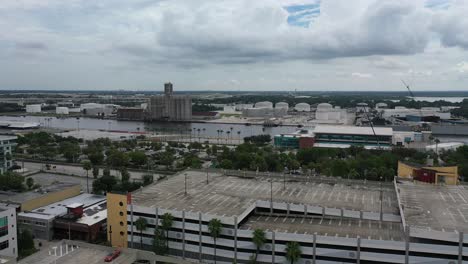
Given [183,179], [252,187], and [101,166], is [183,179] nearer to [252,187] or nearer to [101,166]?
[252,187]

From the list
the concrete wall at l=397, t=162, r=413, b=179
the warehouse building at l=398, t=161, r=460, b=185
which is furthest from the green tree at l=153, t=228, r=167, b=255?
the concrete wall at l=397, t=162, r=413, b=179

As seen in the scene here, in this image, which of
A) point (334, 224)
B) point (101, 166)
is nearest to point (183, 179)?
point (334, 224)

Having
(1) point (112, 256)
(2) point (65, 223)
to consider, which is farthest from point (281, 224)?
(2) point (65, 223)

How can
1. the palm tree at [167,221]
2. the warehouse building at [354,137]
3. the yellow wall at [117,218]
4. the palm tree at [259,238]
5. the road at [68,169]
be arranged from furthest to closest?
the warehouse building at [354,137], the road at [68,169], the yellow wall at [117,218], the palm tree at [167,221], the palm tree at [259,238]

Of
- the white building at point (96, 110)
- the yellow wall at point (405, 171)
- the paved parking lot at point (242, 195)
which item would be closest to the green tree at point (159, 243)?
the paved parking lot at point (242, 195)

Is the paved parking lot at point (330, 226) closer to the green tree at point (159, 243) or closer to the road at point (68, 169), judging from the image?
the green tree at point (159, 243)

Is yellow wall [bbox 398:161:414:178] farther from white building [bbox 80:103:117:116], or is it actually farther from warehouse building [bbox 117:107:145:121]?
white building [bbox 80:103:117:116]
